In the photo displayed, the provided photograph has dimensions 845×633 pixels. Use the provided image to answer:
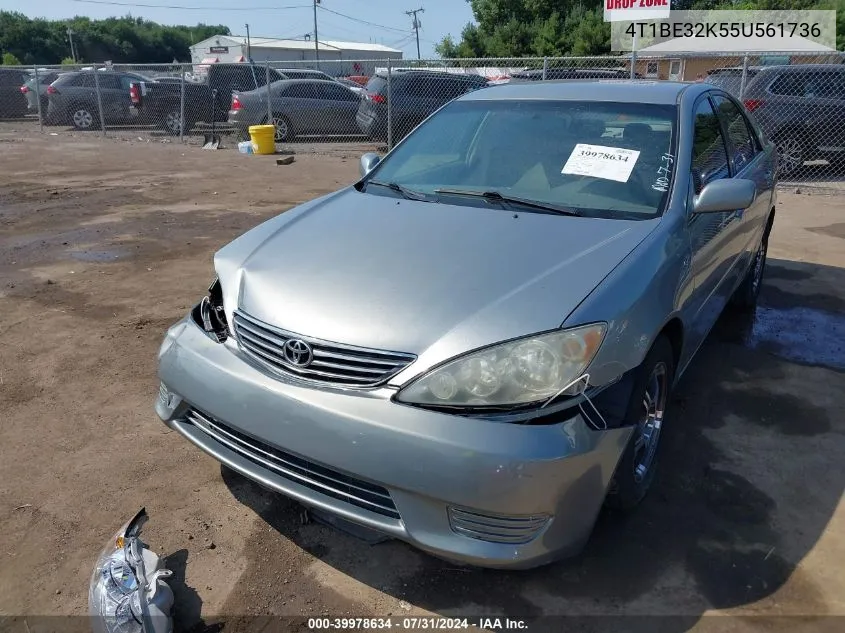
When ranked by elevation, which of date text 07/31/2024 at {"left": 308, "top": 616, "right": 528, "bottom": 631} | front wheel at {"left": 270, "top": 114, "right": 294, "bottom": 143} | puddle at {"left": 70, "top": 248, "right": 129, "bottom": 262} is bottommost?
date text 07/31/2024 at {"left": 308, "top": 616, "right": 528, "bottom": 631}

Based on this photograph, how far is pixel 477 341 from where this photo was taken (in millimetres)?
2111

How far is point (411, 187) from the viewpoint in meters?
3.44

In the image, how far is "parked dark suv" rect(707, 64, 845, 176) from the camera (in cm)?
1005

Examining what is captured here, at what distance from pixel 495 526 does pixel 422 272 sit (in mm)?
941

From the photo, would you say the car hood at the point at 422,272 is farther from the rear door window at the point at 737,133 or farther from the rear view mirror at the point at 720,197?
the rear door window at the point at 737,133

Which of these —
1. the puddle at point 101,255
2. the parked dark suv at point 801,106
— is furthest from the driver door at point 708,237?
the parked dark suv at point 801,106

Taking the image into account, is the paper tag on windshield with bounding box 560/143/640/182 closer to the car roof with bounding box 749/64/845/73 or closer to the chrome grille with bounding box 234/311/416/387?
the chrome grille with bounding box 234/311/416/387

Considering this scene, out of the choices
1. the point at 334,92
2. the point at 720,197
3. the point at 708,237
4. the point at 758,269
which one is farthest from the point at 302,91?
the point at 720,197

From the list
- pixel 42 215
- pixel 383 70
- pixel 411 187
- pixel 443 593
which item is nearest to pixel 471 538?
pixel 443 593

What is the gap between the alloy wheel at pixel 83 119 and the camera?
1781 cm

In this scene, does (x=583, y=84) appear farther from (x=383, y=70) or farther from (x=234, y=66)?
(x=234, y=66)

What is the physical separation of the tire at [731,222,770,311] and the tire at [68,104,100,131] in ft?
58.6

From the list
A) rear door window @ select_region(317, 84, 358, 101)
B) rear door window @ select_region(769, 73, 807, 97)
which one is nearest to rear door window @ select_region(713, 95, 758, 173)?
rear door window @ select_region(769, 73, 807, 97)

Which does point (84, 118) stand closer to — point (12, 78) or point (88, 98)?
point (88, 98)
